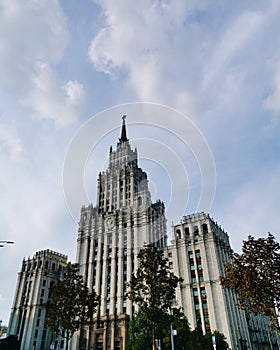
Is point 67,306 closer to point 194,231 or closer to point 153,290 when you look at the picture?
point 153,290

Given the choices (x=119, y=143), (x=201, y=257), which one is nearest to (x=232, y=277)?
(x=201, y=257)

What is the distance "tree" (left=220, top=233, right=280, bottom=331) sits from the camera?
2266 cm

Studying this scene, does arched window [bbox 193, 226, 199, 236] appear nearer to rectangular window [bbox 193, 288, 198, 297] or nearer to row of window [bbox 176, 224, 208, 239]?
row of window [bbox 176, 224, 208, 239]

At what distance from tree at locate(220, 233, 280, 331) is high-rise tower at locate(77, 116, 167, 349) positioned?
147 feet

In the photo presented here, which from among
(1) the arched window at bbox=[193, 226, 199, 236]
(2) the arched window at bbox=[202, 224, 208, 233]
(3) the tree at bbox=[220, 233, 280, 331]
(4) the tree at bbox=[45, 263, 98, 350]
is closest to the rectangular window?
(1) the arched window at bbox=[193, 226, 199, 236]

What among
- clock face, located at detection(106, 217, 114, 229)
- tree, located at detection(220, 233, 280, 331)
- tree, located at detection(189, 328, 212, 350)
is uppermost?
clock face, located at detection(106, 217, 114, 229)

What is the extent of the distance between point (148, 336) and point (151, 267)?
67.8 feet

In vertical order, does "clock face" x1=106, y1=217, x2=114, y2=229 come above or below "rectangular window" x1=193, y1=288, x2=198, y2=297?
above

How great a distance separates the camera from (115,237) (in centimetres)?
8069

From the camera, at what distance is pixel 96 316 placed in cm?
6694

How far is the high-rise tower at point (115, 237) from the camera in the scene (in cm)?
6419

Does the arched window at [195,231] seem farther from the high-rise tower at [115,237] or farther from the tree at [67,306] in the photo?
the tree at [67,306]

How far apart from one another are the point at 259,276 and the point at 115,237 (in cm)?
6041

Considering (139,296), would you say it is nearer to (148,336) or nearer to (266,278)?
(266,278)
